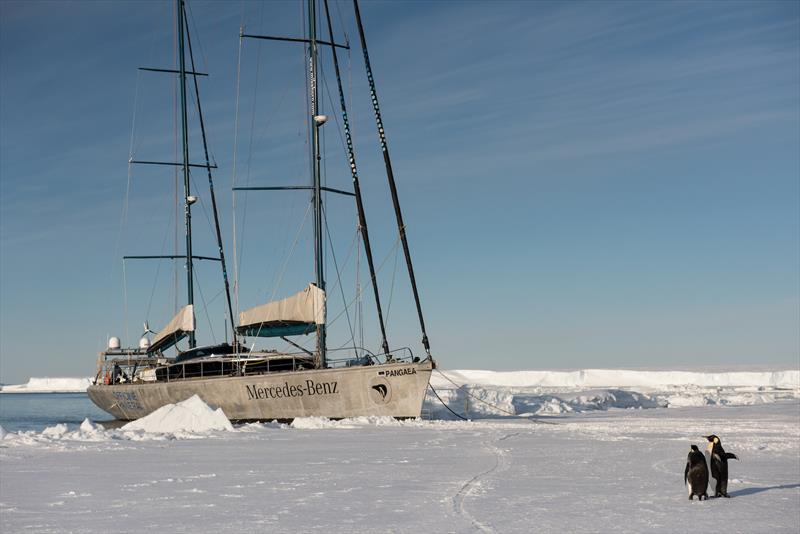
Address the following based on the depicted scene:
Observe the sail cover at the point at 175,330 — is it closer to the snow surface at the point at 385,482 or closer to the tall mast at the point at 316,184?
the tall mast at the point at 316,184

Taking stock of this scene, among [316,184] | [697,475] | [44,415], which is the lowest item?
[44,415]

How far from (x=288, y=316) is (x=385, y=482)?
61.8 feet

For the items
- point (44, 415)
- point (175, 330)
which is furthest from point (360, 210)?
point (44, 415)

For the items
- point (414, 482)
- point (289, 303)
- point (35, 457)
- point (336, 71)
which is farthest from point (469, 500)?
point (336, 71)

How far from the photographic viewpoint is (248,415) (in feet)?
106

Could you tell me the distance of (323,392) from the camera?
3033cm

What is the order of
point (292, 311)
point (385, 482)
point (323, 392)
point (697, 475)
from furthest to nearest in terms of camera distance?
point (292, 311), point (323, 392), point (385, 482), point (697, 475)

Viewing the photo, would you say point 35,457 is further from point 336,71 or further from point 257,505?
point 336,71

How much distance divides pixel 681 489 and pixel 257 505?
6.65 metres

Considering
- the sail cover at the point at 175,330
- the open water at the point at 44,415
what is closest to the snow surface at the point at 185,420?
the sail cover at the point at 175,330

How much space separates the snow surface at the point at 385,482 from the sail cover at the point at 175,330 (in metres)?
16.4

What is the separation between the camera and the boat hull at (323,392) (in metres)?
29.4

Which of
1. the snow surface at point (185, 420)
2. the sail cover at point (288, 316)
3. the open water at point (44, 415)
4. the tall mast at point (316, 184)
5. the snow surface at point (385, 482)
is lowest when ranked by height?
the open water at point (44, 415)

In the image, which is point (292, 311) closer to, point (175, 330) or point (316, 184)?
point (316, 184)
